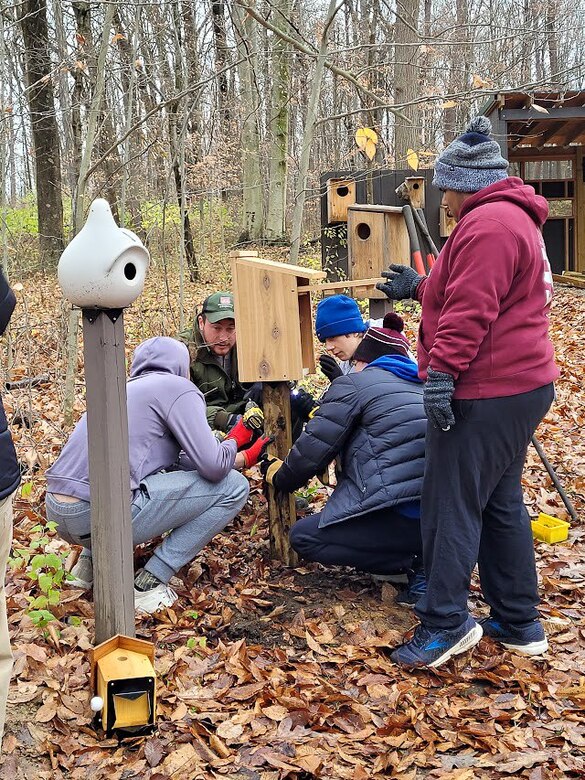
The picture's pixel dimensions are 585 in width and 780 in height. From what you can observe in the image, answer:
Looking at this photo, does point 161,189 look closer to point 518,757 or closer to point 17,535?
point 17,535

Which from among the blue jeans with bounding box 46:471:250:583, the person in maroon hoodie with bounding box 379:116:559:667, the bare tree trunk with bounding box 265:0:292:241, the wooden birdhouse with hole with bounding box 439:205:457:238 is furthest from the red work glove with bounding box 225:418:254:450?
the bare tree trunk with bounding box 265:0:292:241

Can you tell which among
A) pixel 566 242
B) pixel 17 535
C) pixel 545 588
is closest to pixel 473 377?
pixel 545 588

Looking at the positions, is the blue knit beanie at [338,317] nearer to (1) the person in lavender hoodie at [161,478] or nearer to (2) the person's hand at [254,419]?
(2) the person's hand at [254,419]

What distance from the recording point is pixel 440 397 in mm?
3135

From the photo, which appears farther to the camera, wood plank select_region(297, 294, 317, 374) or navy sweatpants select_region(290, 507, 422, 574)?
wood plank select_region(297, 294, 317, 374)

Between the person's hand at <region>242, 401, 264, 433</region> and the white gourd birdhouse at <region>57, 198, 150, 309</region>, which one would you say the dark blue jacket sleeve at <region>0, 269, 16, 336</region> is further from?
the person's hand at <region>242, 401, 264, 433</region>

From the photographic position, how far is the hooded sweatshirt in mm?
3650

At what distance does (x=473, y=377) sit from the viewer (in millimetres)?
3197

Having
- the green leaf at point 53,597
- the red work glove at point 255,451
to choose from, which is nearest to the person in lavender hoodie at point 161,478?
the red work glove at point 255,451

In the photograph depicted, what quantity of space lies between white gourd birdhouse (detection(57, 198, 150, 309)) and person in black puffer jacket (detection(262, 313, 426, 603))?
4.51ft

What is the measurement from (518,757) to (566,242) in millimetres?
15670

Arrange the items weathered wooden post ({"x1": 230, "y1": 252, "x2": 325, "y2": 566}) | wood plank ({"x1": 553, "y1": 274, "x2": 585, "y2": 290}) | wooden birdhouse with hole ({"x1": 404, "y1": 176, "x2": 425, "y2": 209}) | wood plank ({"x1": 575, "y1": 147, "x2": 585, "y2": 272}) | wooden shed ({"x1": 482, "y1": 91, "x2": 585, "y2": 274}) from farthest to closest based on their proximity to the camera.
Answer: wood plank ({"x1": 575, "y1": 147, "x2": 585, "y2": 272}), wood plank ({"x1": 553, "y1": 274, "x2": 585, "y2": 290}), wooden shed ({"x1": 482, "y1": 91, "x2": 585, "y2": 274}), wooden birdhouse with hole ({"x1": 404, "y1": 176, "x2": 425, "y2": 209}), weathered wooden post ({"x1": 230, "y1": 252, "x2": 325, "y2": 566})

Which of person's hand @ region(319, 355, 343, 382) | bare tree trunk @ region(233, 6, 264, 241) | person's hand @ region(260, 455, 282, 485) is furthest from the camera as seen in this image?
bare tree trunk @ region(233, 6, 264, 241)

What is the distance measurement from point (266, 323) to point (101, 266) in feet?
4.64
